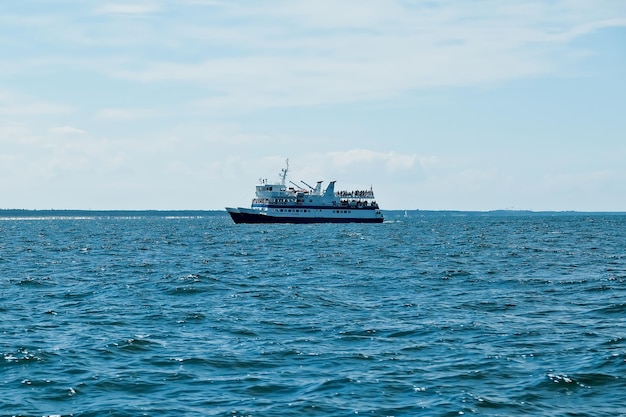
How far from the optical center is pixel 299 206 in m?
148

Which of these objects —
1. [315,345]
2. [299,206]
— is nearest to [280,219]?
[299,206]

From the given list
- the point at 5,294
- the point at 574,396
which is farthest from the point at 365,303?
the point at 5,294

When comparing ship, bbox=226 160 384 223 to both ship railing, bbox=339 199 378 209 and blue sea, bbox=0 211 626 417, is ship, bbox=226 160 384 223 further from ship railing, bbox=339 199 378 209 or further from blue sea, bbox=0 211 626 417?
blue sea, bbox=0 211 626 417

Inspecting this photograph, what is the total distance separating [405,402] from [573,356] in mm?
6356

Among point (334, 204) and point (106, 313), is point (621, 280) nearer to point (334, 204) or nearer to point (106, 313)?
point (106, 313)

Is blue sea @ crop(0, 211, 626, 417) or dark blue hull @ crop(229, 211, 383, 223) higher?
dark blue hull @ crop(229, 211, 383, 223)

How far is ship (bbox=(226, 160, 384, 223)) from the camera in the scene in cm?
14688

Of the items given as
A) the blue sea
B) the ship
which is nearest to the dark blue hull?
the ship

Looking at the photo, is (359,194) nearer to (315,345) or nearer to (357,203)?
(357,203)

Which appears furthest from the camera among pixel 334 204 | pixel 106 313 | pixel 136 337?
pixel 334 204

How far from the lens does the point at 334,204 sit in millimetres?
151625

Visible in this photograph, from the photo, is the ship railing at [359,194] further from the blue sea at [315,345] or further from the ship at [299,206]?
the blue sea at [315,345]

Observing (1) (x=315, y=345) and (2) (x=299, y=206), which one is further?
(2) (x=299, y=206)

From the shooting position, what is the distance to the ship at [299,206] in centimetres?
14688
